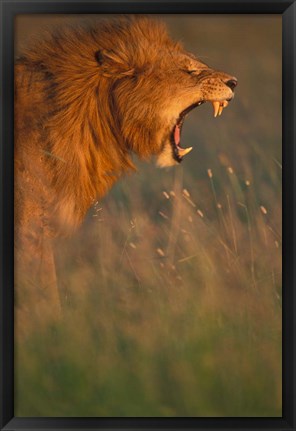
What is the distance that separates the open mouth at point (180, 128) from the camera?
50.0 inches

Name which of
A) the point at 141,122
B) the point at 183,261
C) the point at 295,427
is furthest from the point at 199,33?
the point at 295,427

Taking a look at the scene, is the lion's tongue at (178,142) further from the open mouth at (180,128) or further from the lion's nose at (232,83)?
the lion's nose at (232,83)

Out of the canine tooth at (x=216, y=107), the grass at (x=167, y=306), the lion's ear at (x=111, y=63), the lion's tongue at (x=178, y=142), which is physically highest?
the lion's ear at (x=111, y=63)

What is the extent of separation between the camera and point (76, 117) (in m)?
1.27

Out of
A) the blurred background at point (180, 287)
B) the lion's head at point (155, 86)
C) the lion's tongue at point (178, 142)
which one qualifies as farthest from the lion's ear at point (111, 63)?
the lion's tongue at point (178, 142)

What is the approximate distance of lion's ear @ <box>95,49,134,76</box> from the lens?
1269 mm

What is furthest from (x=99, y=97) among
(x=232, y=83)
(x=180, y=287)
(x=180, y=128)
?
(x=180, y=287)

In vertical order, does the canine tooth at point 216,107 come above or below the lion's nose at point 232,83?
below

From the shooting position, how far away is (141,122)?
4.22 feet

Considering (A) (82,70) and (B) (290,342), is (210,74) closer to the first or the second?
(A) (82,70)

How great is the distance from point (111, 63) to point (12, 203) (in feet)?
1.66

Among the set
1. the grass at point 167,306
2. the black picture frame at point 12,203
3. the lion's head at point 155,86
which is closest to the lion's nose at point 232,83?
the lion's head at point 155,86

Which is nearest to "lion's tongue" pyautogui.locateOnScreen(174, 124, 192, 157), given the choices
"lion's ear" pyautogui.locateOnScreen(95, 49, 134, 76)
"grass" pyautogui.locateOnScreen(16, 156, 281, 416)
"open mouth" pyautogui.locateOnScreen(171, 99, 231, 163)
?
"open mouth" pyautogui.locateOnScreen(171, 99, 231, 163)

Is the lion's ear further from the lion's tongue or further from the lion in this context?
the lion's tongue
